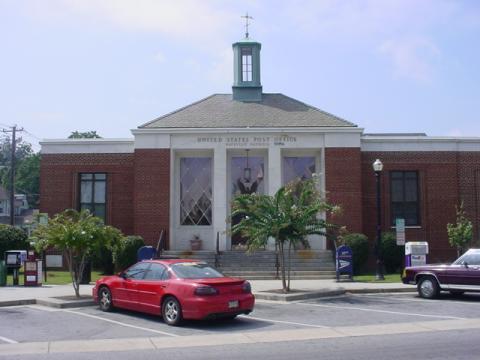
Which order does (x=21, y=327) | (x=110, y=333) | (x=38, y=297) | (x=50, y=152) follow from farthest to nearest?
1. (x=50, y=152)
2. (x=38, y=297)
3. (x=21, y=327)
4. (x=110, y=333)

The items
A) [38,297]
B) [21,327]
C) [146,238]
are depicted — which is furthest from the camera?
[146,238]

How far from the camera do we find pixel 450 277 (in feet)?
57.1

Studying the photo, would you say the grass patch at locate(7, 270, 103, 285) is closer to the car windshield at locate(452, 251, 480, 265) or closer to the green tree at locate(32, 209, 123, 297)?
the green tree at locate(32, 209, 123, 297)

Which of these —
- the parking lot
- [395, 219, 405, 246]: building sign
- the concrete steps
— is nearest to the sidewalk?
the parking lot

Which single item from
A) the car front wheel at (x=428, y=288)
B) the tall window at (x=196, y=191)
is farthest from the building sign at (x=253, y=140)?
the car front wheel at (x=428, y=288)

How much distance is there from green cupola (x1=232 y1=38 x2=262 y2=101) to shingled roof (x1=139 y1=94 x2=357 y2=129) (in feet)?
1.70

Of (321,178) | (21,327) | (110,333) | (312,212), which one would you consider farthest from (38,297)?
(321,178)

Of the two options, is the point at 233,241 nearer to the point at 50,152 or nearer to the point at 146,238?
the point at 146,238

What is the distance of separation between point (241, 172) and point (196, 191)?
2.46m

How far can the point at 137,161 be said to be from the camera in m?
29.0

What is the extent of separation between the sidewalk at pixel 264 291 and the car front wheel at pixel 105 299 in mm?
1412

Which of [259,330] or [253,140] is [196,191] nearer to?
[253,140]

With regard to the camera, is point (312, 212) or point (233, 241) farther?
point (233, 241)

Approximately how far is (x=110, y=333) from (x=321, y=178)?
18.5 m
